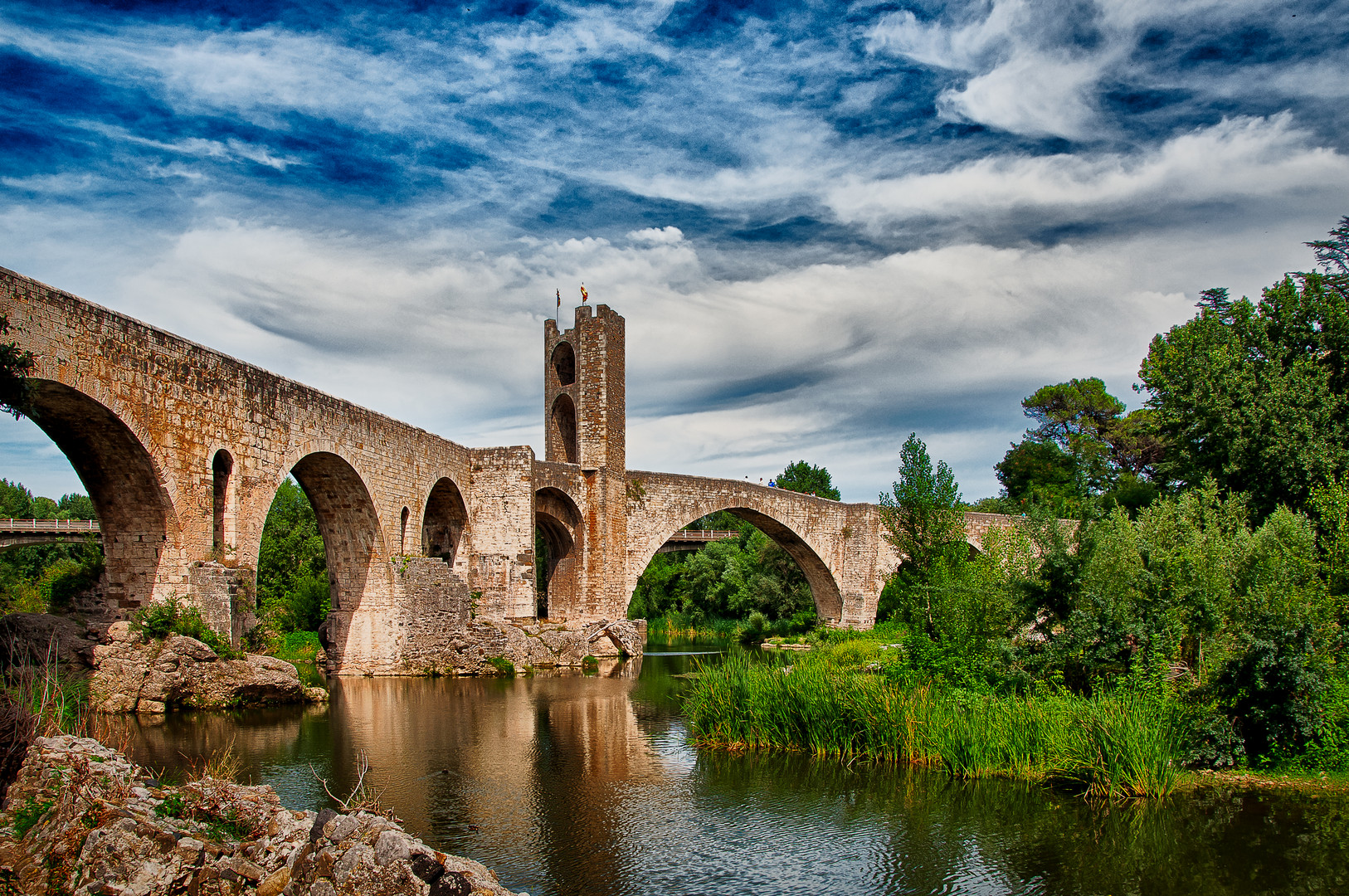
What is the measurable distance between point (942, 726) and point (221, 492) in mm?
9666

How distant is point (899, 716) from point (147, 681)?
8829mm

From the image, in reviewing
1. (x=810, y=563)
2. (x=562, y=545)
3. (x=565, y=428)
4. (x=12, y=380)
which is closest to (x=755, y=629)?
(x=810, y=563)

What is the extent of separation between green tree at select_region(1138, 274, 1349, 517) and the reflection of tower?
12680 millimetres

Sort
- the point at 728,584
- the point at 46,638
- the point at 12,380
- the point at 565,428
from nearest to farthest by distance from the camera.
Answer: the point at 12,380
the point at 46,638
the point at 565,428
the point at 728,584

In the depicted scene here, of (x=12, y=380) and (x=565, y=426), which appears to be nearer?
(x=12, y=380)

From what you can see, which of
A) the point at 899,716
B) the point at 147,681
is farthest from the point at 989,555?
the point at 147,681

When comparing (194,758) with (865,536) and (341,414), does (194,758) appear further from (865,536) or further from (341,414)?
(865,536)

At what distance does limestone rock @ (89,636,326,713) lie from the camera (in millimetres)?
11234

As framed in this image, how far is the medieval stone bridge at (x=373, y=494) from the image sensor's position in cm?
1090

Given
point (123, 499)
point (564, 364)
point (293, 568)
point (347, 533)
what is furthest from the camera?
point (293, 568)

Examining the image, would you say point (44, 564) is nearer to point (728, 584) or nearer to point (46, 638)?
point (728, 584)

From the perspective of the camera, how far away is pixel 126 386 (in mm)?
10773

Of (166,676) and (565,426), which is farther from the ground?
(565,426)

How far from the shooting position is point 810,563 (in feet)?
98.9
